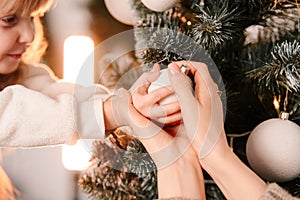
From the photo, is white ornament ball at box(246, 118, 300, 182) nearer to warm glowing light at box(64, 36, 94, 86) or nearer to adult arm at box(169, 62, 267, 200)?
adult arm at box(169, 62, 267, 200)

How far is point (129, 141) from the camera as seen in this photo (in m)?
0.85

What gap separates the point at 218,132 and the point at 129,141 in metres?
0.12

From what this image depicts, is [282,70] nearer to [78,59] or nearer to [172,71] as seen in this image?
[172,71]

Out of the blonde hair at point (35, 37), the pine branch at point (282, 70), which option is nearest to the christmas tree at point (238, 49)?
the pine branch at point (282, 70)

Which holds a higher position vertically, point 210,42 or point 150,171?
point 210,42

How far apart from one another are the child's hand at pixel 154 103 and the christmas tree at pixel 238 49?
0.03 m

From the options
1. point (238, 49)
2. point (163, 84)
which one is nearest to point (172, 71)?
point (163, 84)

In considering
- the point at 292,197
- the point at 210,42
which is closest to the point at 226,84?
the point at 210,42

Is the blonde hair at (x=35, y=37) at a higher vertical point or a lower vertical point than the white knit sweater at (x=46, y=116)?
higher

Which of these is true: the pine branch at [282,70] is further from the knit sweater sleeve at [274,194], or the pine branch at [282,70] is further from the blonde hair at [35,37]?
the blonde hair at [35,37]

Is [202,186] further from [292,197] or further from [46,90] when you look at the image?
[46,90]

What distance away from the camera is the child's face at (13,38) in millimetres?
821

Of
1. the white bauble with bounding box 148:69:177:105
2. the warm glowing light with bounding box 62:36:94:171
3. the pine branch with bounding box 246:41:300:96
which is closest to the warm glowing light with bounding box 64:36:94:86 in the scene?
the warm glowing light with bounding box 62:36:94:171

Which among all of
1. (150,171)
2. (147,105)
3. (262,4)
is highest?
(262,4)
